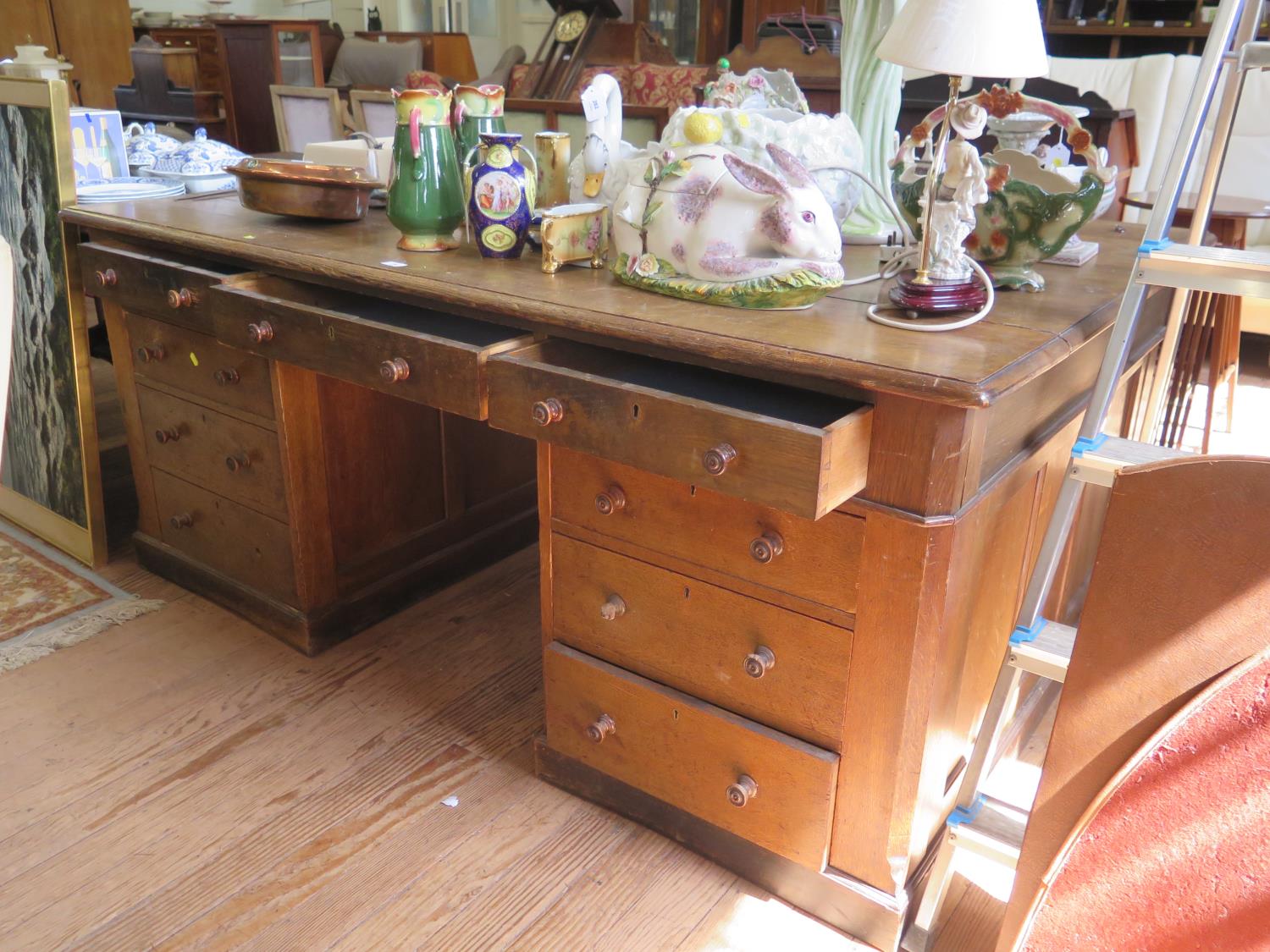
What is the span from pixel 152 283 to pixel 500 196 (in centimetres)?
69

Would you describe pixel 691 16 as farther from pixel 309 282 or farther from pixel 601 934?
pixel 601 934

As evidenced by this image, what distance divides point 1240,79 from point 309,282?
1.23 meters

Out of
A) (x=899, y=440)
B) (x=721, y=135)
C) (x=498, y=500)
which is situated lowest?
(x=498, y=500)

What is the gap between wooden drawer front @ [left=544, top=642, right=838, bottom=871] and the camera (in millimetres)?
1224

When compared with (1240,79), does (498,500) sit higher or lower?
lower

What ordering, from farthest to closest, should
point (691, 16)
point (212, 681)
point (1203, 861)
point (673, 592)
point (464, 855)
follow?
point (691, 16)
point (212, 681)
point (464, 855)
point (673, 592)
point (1203, 861)

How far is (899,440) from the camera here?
3.36 feet

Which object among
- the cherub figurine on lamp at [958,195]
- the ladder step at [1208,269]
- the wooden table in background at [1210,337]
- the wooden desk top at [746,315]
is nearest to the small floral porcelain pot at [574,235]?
the wooden desk top at [746,315]

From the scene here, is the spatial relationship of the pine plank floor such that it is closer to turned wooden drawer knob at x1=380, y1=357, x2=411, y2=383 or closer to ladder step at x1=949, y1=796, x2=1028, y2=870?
ladder step at x1=949, y1=796, x2=1028, y2=870

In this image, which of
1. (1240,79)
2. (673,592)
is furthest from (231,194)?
(1240,79)

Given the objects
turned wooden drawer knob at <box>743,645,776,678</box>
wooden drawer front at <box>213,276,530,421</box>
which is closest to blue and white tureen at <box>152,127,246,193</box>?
wooden drawer front at <box>213,276,530,421</box>

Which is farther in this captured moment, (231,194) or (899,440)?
(231,194)

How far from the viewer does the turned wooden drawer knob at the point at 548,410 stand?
1.12m

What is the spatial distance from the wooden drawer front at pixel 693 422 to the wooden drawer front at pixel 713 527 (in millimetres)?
107
